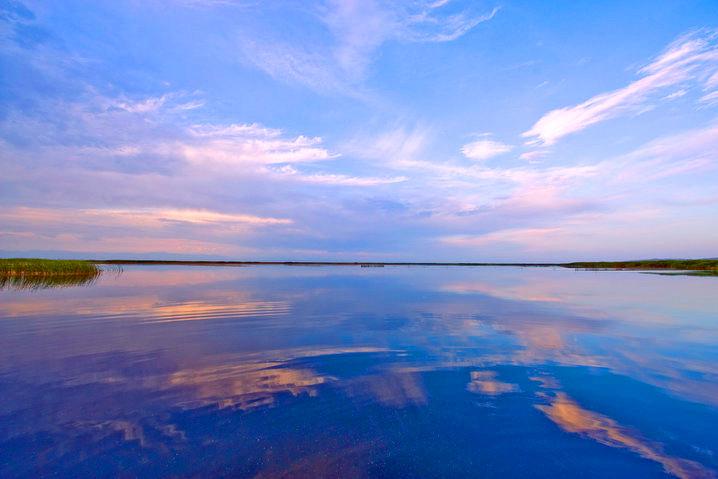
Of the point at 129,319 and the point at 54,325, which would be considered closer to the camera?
the point at 54,325

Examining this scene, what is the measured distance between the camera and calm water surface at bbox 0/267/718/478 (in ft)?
17.7

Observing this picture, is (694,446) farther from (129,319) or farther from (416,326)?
(129,319)

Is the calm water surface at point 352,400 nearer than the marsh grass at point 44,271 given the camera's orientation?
Yes

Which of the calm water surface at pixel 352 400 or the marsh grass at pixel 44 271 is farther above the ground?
the marsh grass at pixel 44 271

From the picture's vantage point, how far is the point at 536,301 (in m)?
25.9

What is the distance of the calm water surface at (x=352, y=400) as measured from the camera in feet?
17.7

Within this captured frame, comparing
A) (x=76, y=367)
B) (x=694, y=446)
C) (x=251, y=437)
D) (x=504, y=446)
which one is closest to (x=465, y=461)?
(x=504, y=446)

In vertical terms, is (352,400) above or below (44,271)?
below

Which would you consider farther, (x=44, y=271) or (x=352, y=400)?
(x=44, y=271)

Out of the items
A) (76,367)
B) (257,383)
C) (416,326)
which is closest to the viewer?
(257,383)

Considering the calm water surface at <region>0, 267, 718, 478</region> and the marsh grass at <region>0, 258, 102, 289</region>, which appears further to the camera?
the marsh grass at <region>0, 258, 102, 289</region>

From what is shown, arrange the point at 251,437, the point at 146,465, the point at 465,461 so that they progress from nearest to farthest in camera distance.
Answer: the point at 146,465
the point at 465,461
the point at 251,437

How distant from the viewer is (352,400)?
761cm

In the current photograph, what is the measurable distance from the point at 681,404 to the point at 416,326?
907cm
